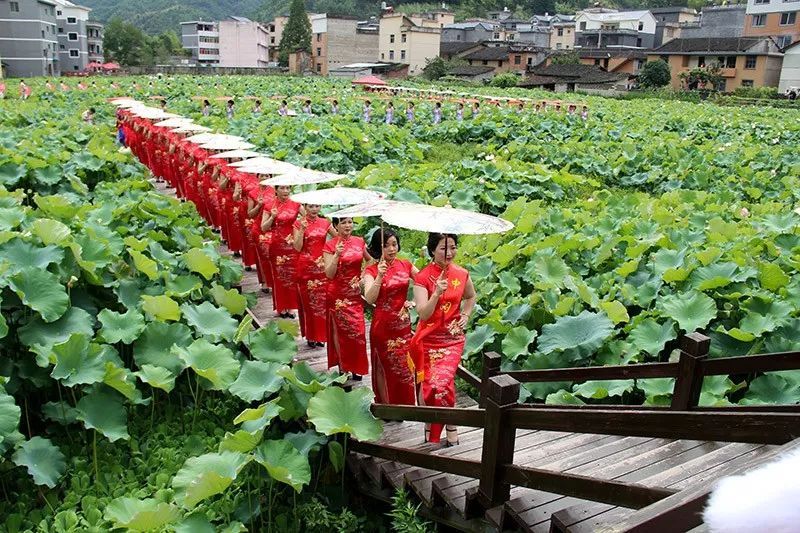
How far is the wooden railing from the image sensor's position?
84.4 inches

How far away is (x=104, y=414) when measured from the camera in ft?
17.6

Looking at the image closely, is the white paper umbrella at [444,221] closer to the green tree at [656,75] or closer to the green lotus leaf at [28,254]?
the green lotus leaf at [28,254]

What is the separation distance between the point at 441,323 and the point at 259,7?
128947 millimetres

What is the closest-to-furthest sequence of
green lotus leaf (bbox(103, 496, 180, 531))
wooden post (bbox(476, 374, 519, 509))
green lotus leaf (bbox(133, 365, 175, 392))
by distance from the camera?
wooden post (bbox(476, 374, 519, 509)) < green lotus leaf (bbox(103, 496, 180, 531)) < green lotus leaf (bbox(133, 365, 175, 392))

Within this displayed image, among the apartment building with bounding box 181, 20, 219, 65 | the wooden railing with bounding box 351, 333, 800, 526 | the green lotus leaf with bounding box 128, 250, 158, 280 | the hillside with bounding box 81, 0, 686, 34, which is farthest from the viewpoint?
the hillside with bounding box 81, 0, 686, 34

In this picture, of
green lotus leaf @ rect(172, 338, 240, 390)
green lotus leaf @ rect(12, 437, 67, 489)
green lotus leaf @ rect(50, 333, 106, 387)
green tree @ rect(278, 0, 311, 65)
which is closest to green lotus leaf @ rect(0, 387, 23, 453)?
green lotus leaf @ rect(12, 437, 67, 489)

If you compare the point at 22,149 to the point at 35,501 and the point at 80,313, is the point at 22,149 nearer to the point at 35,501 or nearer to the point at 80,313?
the point at 80,313

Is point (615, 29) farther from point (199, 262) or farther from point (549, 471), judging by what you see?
point (549, 471)

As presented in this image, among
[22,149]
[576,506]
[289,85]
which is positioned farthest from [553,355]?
[289,85]

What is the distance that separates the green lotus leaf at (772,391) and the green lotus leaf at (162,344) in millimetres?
4237

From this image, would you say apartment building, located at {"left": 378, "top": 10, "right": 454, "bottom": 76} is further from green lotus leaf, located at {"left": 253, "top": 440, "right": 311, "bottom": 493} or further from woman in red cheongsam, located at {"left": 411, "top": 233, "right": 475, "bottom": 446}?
green lotus leaf, located at {"left": 253, "top": 440, "right": 311, "bottom": 493}

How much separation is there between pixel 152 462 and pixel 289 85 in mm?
38962

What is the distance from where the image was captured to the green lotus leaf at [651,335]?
17.7ft

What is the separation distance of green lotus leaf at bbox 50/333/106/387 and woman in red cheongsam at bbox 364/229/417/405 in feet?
6.79
